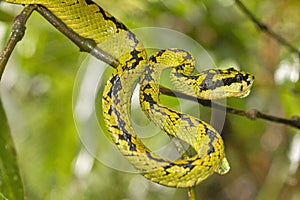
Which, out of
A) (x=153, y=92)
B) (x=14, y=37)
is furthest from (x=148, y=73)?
(x=14, y=37)

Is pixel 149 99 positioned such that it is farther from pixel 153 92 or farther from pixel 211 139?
pixel 211 139

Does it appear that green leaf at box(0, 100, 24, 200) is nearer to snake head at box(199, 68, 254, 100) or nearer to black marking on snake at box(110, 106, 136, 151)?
black marking on snake at box(110, 106, 136, 151)

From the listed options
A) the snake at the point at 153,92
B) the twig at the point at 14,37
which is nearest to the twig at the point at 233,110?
the snake at the point at 153,92

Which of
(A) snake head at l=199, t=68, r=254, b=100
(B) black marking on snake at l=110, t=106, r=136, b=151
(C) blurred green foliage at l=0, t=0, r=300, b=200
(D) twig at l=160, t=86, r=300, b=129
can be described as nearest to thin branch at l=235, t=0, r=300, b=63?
(C) blurred green foliage at l=0, t=0, r=300, b=200

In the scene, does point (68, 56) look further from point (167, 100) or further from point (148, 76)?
point (148, 76)

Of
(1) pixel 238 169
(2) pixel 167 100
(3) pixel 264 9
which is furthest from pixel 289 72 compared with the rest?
(1) pixel 238 169

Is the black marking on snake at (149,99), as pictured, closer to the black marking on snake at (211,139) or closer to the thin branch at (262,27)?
the black marking on snake at (211,139)
